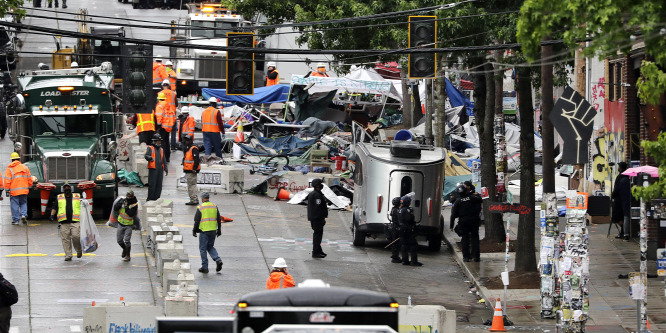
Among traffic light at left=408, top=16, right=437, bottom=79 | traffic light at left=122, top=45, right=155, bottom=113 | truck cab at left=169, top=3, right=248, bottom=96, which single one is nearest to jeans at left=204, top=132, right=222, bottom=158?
truck cab at left=169, top=3, right=248, bottom=96

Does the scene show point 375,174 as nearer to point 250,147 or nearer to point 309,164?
point 309,164

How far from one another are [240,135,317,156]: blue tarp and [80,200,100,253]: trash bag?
586 inches

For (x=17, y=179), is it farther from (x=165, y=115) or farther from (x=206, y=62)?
(x=206, y=62)

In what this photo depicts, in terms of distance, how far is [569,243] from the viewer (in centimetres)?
1744

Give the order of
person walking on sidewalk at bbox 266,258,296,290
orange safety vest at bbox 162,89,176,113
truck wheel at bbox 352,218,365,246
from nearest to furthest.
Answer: person walking on sidewalk at bbox 266,258,296,290, truck wheel at bbox 352,218,365,246, orange safety vest at bbox 162,89,176,113

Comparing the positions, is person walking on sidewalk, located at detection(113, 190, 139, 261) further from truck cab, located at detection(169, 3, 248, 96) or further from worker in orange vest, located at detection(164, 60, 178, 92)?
truck cab, located at detection(169, 3, 248, 96)

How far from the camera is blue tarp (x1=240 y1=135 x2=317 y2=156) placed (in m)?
36.7

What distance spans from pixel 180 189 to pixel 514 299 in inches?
502

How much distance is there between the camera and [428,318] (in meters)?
15.6

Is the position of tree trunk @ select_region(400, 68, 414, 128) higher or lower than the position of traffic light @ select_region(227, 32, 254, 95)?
lower

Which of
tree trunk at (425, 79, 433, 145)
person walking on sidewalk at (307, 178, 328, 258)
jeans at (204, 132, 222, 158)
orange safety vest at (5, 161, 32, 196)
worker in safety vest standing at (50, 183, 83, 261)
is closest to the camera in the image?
worker in safety vest standing at (50, 183, 83, 261)

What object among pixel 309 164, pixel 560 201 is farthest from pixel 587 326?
pixel 309 164

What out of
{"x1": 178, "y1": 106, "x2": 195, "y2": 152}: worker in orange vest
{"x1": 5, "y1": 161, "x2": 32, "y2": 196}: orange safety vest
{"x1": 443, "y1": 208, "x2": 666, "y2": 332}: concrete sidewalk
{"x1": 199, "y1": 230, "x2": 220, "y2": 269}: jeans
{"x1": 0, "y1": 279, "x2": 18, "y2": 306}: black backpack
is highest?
{"x1": 178, "y1": 106, "x2": 195, "y2": 152}: worker in orange vest

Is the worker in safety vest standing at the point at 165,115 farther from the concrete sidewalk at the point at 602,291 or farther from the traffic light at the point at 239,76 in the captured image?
the traffic light at the point at 239,76
